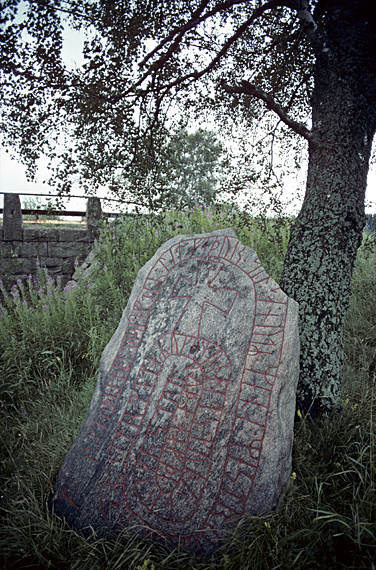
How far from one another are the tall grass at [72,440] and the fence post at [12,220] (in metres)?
2.76

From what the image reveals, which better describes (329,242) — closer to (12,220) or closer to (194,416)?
(194,416)

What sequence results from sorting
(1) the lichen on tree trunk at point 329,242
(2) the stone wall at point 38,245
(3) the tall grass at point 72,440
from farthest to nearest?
(2) the stone wall at point 38,245
(1) the lichen on tree trunk at point 329,242
(3) the tall grass at point 72,440

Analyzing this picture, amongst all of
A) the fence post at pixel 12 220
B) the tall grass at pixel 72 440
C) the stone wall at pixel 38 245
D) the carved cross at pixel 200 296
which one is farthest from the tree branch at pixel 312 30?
the fence post at pixel 12 220

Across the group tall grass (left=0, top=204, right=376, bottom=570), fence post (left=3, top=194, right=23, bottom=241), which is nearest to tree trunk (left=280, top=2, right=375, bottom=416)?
tall grass (left=0, top=204, right=376, bottom=570)

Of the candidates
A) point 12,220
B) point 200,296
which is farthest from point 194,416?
point 12,220

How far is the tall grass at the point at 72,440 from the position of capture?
Result: 2.19 meters

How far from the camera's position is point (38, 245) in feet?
25.3

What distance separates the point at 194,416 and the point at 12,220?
6435 millimetres

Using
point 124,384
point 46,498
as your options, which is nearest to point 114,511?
point 46,498

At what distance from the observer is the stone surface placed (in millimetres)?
2385

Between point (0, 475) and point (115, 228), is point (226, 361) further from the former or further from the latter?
point (115, 228)

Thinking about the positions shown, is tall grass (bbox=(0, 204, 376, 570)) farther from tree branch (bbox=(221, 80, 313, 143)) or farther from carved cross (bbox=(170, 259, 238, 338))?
tree branch (bbox=(221, 80, 313, 143))

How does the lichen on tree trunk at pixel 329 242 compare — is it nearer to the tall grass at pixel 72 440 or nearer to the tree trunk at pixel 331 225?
the tree trunk at pixel 331 225

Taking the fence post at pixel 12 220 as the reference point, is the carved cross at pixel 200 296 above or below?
below
